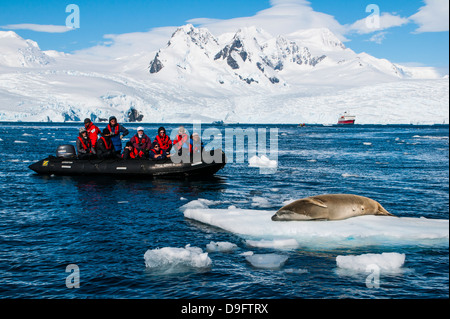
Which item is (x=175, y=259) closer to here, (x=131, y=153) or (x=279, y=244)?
(x=279, y=244)

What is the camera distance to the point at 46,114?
8775cm

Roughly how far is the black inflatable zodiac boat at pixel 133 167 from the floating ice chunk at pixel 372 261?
10436 mm

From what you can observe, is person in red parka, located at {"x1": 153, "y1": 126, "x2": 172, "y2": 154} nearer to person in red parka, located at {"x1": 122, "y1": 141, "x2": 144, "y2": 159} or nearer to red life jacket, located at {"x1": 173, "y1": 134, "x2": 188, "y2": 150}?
red life jacket, located at {"x1": 173, "y1": 134, "x2": 188, "y2": 150}

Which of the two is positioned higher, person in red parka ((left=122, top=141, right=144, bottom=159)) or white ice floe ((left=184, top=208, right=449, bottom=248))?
person in red parka ((left=122, top=141, right=144, bottom=159))

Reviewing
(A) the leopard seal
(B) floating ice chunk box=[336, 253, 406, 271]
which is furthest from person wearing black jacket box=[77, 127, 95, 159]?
(B) floating ice chunk box=[336, 253, 406, 271]

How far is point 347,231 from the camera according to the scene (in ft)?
25.6

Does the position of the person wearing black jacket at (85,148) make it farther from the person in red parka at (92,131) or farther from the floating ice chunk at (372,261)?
the floating ice chunk at (372,261)

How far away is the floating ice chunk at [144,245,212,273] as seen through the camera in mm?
6809

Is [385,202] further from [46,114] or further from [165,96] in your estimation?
[165,96]

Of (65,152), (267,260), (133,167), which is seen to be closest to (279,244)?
(267,260)

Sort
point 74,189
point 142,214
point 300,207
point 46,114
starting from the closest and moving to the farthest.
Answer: point 300,207 → point 142,214 → point 74,189 → point 46,114

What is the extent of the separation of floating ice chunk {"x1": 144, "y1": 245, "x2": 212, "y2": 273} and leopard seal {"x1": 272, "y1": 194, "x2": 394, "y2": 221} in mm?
2287
